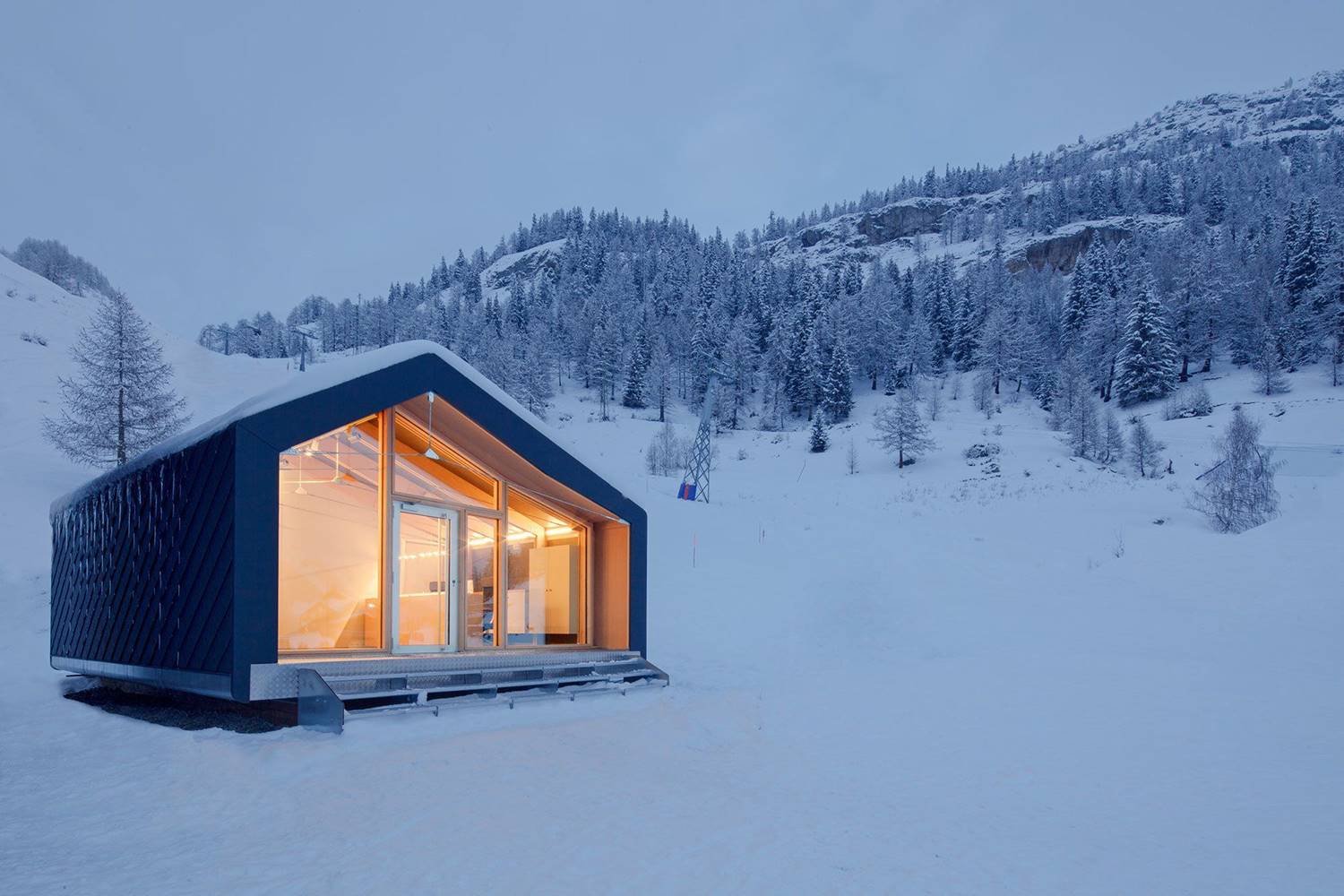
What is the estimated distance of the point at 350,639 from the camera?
29.2ft

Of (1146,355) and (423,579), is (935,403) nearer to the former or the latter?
(1146,355)

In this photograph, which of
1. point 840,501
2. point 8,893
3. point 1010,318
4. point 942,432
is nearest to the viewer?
point 8,893

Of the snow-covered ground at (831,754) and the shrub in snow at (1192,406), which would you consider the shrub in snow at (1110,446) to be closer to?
the shrub in snow at (1192,406)

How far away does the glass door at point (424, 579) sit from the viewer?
30.9ft

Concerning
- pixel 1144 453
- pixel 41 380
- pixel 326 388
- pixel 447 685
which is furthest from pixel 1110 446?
pixel 41 380

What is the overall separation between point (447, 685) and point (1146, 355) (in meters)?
50.8

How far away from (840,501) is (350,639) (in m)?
25.0

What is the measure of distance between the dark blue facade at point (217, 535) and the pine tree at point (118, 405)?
14.2m

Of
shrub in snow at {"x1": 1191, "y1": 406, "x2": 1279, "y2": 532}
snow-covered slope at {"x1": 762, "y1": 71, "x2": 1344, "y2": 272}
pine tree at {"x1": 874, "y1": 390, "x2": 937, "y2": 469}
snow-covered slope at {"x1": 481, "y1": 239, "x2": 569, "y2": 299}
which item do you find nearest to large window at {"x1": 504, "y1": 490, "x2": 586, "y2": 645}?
shrub in snow at {"x1": 1191, "y1": 406, "x2": 1279, "y2": 532}

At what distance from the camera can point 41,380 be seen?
3203 centimetres

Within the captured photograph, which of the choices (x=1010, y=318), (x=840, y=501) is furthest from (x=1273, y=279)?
(x=840, y=501)

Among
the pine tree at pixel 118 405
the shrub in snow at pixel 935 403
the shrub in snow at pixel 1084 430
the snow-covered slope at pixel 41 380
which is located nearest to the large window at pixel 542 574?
the snow-covered slope at pixel 41 380

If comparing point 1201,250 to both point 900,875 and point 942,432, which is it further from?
point 900,875

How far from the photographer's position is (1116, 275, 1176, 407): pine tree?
48.2 m
